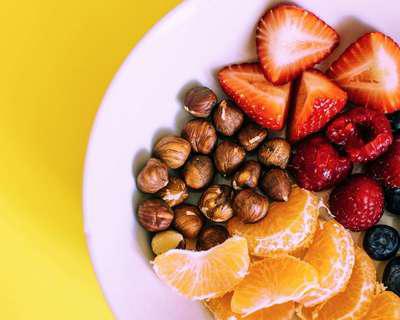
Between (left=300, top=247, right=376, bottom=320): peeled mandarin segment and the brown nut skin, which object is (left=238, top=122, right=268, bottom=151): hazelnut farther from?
(left=300, top=247, right=376, bottom=320): peeled mandarin segment

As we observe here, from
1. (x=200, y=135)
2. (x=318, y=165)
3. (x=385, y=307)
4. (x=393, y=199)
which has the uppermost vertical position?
(x=200, y=135)

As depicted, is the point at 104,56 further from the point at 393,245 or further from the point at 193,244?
the point at 393,245

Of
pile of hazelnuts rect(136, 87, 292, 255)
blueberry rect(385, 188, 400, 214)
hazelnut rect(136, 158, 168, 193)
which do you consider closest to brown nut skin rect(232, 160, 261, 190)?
pile of hazelnuts rect(136, 87, 292, 255)

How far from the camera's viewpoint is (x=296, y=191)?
959 millimetres

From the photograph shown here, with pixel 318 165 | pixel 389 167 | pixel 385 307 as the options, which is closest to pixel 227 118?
pixel 318 165

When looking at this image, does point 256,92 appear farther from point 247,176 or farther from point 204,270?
point 204,270

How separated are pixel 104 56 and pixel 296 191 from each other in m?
0.38

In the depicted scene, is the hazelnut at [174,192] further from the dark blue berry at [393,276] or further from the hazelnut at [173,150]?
the dark blue berry at [393,276]

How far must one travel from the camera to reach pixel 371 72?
944mm

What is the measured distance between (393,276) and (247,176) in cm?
27

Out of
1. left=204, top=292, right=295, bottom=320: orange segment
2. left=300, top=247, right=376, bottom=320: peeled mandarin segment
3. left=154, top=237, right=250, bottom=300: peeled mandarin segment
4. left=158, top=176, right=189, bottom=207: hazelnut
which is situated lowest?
left=300, top=247, right=376, bottom=320: peeled mandarin segment

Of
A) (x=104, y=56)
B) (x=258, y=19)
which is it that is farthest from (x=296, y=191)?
(x=104, y=56)

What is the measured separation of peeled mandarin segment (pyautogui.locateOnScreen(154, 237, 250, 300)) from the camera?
0.90m

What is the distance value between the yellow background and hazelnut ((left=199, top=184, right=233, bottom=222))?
0.23 m
